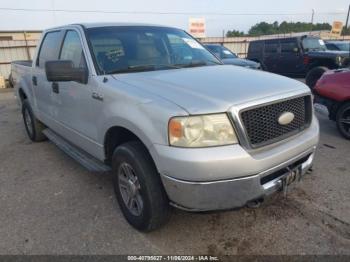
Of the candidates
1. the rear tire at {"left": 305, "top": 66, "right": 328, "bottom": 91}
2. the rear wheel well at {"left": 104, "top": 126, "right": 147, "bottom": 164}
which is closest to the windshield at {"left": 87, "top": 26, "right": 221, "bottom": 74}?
the rear wheel well at {"left": 104, "top": 126, "right": 147, "bottom": 164}

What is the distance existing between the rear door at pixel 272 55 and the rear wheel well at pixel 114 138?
39.5 ft

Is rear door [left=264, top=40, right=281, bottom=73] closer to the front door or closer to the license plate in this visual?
the front door

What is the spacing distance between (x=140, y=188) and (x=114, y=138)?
0.69 metres

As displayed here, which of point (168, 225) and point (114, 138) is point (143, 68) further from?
point (168, 225)

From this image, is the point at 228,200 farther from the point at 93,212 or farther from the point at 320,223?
the point at 93,212

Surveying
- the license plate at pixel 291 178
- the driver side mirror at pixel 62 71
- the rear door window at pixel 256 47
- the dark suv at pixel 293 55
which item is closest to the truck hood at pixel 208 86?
the driver side mirror at pixel 62 71

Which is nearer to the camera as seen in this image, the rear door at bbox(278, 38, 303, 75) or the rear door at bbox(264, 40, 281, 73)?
the rear door at bbox(278, 38, 303, 75)

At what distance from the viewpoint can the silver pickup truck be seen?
2.22 metres

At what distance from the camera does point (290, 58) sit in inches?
516

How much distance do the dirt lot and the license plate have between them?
1.01ft

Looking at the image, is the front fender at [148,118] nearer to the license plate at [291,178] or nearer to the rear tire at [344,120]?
the license plate at [291,178]

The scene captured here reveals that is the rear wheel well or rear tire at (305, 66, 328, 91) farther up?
the rear wheel well

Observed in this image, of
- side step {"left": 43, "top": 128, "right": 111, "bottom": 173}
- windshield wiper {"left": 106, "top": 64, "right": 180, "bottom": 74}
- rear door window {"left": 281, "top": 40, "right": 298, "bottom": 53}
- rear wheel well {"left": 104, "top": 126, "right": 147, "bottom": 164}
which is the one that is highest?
windshield wiper {"left": 106, "top": 64, "right": 180, "bottom": 74}

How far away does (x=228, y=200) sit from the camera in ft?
7.43
